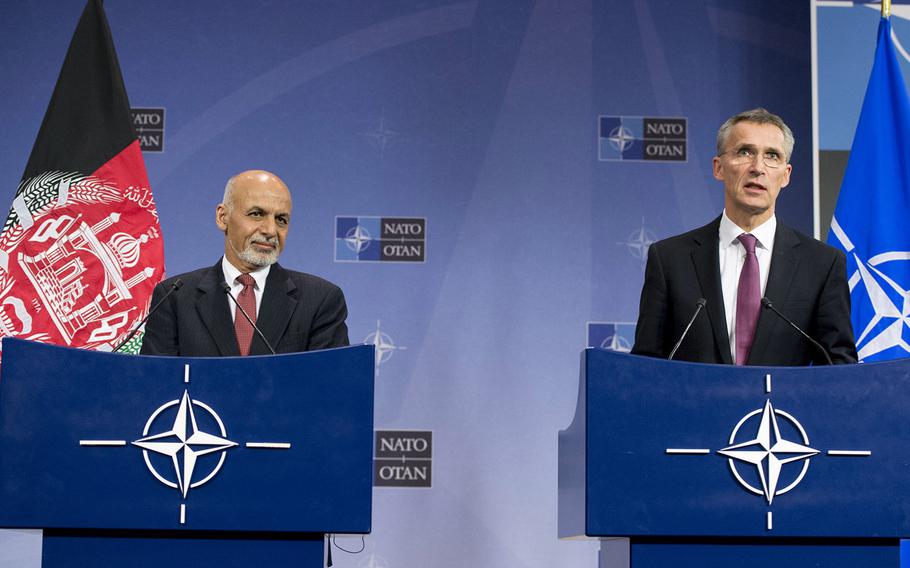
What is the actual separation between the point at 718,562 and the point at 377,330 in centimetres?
242

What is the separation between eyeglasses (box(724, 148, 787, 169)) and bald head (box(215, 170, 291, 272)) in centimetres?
122

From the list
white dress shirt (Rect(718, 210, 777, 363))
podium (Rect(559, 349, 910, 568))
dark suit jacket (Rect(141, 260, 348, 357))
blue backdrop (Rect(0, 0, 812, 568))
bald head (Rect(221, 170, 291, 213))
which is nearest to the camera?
podium (Rect(559, 349, 910, 568))

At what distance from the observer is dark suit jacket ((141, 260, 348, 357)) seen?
2641 millimetres

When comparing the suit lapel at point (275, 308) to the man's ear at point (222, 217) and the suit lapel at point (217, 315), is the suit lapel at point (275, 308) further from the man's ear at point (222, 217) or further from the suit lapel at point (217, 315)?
the man's ear at point (222, 217)

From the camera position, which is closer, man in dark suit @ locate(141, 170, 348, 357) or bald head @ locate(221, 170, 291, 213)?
man in dark suit @ locate(141, 170, 348, 357)

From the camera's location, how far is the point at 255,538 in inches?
74.7

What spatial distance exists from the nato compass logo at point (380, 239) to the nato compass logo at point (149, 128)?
793 mm

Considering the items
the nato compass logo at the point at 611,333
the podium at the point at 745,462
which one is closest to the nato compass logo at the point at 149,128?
the nato compass logo at the point at 611,333

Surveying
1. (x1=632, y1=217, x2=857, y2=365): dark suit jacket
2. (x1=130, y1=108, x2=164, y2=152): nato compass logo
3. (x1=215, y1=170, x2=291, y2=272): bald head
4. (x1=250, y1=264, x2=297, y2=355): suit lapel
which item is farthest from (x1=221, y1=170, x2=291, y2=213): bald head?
(x1=130, y1=108, x2=164, y2=152): nato compass logo

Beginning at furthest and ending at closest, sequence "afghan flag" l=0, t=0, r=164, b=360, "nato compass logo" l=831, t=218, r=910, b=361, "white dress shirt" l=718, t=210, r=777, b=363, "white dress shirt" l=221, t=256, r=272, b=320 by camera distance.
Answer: "afghan flag" l=0, t=0, r=164, b=360 → "nato compass logo" l=831, t=218, r=910, b=361 → "white dress shirt" l=221, t=256, r=272, b=320 → "white dress shirt" l=718, t=210, r=777, b=363

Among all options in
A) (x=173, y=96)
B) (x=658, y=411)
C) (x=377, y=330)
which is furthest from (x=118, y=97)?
(x=658, y=411)

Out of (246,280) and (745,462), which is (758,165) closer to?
(745,462)

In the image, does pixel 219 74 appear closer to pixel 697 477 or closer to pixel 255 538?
pixel 255 538

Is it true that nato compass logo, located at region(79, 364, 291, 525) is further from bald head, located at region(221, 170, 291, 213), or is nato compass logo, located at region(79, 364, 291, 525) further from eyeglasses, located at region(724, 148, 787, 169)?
eyeglasses, located at region(724, 148, 787, 169)
